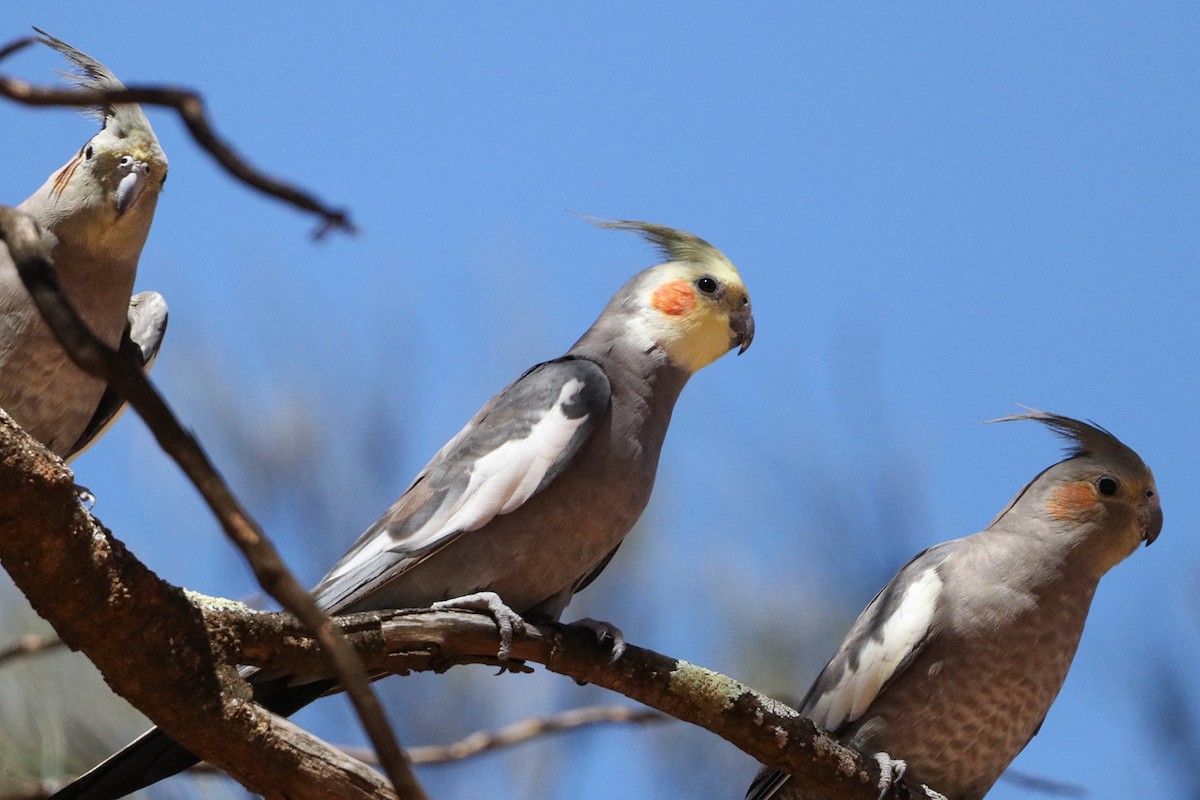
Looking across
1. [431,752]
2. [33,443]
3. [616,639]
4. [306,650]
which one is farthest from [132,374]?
[431,752]

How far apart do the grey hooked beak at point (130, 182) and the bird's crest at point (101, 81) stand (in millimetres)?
93

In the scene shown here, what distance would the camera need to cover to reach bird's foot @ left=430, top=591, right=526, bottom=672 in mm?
3053

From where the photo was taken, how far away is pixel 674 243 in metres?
4.12

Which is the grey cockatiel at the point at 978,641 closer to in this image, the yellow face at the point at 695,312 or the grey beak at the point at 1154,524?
the grey beak at the point at 1154,524

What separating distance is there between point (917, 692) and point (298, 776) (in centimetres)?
198

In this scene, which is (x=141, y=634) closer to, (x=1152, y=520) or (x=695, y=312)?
(x=695, y=312)


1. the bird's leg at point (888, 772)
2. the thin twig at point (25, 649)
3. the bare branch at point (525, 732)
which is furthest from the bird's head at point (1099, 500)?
the thin twig at point (25, 649)

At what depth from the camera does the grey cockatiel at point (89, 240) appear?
10.7ft

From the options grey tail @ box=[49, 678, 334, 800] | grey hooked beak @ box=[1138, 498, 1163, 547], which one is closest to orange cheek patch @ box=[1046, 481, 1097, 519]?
grey hooked beak @ box=[1138, 498, 1163, 547]

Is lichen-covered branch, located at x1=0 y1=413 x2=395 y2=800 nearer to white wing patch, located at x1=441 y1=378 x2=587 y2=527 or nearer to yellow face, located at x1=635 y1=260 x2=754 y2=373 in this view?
white wing patch, located at x1=441 y1=378 x2=587 y2=527

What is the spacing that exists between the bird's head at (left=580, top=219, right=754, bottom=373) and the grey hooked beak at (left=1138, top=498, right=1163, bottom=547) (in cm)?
145

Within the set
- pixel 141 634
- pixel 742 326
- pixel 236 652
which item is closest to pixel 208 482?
pixel 141 634

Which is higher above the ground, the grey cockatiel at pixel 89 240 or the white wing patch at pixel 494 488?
the grey cockatiel at pixel 89 240

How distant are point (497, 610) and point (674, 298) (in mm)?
1233
